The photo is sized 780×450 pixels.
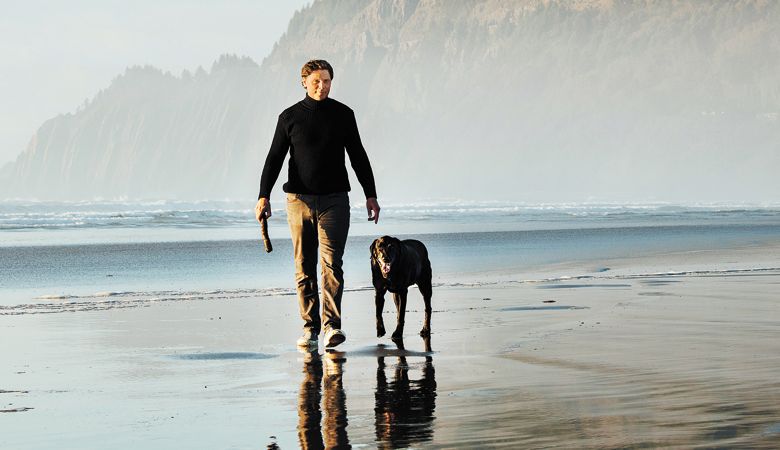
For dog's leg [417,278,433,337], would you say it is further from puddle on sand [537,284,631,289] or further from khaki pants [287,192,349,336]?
puddle on sand [537,284,631,289]

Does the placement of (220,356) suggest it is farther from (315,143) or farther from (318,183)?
(315,143)

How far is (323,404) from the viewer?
6.81 metres

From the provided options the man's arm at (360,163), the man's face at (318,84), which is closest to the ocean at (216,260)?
the man's arm at (360,163)

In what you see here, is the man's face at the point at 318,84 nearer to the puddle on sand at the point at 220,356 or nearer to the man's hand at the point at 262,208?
the man's hand at the point at 262,208

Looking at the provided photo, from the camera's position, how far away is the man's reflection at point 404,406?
5.80 meters

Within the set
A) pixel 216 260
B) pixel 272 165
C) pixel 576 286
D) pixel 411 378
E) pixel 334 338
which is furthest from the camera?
pixel 216 260

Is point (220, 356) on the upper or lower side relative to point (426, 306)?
lower

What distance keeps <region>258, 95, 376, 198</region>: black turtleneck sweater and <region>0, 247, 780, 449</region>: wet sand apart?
3.91ft

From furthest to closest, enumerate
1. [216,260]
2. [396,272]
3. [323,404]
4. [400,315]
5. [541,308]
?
[216,260] → [541,308] → [396,272] → [400,315] → [323,404]

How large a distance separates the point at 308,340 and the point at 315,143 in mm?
1425

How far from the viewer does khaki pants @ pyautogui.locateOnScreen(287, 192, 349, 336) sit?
980cm

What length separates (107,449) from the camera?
5.71m

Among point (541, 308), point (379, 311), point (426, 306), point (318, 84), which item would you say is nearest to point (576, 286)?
point (541, 308)

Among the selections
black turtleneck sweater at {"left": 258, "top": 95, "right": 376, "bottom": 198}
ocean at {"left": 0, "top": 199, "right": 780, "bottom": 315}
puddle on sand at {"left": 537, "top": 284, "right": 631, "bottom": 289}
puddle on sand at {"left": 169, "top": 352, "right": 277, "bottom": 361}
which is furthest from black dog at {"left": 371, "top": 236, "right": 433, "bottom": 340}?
puddle on sand at {"left": 537, "top": 284, "right": 631, "bottom": 289}
